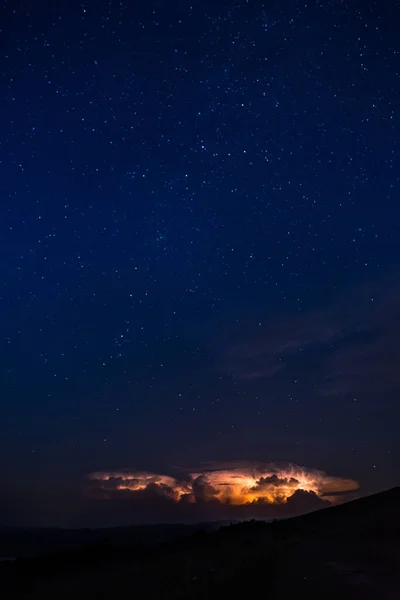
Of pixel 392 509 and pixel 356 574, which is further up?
pixel 392 509

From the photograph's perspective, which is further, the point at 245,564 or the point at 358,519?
the point at 358,519

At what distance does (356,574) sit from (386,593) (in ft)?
6.15

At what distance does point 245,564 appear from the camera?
59.9 ft

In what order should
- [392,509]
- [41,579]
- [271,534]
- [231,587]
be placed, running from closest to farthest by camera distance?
1. [231,587]
2. [41,579]
3. [271,534]
4. [392,509]

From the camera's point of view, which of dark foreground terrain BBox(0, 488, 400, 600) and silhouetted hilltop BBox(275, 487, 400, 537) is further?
silhouetted hilltop BBox(275, 487, 400, 537)

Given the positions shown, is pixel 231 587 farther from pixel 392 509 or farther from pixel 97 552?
pixel 392 509

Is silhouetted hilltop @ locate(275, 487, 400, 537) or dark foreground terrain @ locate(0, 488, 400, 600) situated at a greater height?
silhouetted hilltop @ locate(275, 487, 400, 537)

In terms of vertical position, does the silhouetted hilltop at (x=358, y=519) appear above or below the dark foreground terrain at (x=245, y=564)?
above

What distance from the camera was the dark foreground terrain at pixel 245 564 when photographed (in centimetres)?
1494

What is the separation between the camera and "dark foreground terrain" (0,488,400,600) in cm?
1494

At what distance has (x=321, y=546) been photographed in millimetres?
20156

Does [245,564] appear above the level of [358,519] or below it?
below

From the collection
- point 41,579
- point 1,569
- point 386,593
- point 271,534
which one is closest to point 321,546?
point 271,534

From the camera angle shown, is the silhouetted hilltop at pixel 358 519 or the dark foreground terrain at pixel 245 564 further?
the silhouetted hilltop at pixel 358 519
